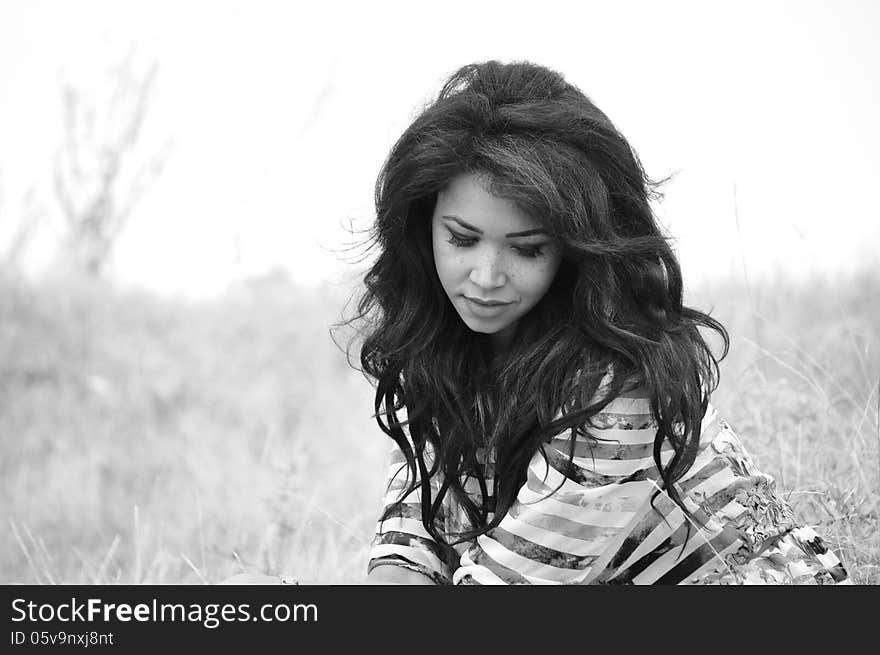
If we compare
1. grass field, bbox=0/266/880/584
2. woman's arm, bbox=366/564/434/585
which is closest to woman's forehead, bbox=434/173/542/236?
woman's arm, bbox=366/564/434/585

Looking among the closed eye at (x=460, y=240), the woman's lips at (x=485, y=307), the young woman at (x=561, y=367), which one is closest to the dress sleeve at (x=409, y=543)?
the young woman at (x=561, y=367)

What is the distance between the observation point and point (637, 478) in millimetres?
2102

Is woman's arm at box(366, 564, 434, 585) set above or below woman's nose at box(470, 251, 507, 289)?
below

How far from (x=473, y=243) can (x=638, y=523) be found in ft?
2.27

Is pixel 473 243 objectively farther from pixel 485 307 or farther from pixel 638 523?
pixel 638 523

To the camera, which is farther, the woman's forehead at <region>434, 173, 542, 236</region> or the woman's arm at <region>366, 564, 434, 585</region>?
the woman's arm at <region>366, 564, 434, 585</region>

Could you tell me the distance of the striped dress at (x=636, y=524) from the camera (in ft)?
6.75

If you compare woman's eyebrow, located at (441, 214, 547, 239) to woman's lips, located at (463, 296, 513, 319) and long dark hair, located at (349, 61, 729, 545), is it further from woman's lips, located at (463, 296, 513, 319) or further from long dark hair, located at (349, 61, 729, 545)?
woman's lips, located at (463, 296, 513, 319)

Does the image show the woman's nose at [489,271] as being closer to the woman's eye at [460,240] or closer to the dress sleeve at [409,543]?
the woman's eye at [460,240]

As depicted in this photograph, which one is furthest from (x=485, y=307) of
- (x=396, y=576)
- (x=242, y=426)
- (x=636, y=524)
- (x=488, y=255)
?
(x=242, y=426)

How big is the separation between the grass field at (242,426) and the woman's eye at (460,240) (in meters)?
1.09

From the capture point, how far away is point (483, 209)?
215cm

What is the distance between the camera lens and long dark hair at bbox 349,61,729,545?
6.95ft

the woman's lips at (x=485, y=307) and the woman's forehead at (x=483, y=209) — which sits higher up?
the woman's forehead at (x=483, y=209)
